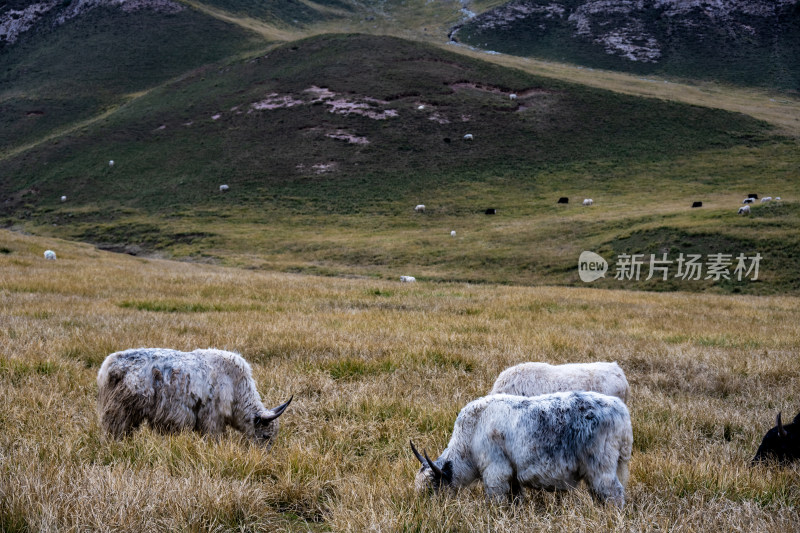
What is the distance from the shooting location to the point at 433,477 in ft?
12.2

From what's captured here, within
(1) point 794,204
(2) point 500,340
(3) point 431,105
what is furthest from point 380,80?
(2) point 500,340

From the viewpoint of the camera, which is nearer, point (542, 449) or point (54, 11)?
point (542, 449)

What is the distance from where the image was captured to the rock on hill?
10456 cm

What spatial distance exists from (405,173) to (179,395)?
2215 inches

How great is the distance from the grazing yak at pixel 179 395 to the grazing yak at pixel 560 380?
2.68m

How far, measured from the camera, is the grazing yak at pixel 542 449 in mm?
3559

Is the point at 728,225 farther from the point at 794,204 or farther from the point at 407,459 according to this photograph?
the point at 407,459

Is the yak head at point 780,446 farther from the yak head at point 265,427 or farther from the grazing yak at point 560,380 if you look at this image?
the yak head at point 265,427

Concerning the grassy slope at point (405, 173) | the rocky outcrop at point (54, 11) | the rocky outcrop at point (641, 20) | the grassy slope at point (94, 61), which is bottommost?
the grassy slope at point (405, 173)

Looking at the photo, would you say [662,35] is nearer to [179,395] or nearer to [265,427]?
[265,427]

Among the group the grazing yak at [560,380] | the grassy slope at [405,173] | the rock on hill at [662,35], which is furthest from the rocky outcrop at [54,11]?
the grazing yak at [560,380]

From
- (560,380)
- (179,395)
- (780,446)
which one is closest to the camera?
(780,446)

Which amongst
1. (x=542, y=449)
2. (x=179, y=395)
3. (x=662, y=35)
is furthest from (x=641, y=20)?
(x=179, y=395)

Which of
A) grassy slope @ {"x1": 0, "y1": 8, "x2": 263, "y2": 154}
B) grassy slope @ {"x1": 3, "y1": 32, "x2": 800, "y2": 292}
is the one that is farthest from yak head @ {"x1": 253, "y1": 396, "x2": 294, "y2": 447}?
grassy slope @ {"x1": 0, "y1": 8, "x2": 263, "y2": 154}
